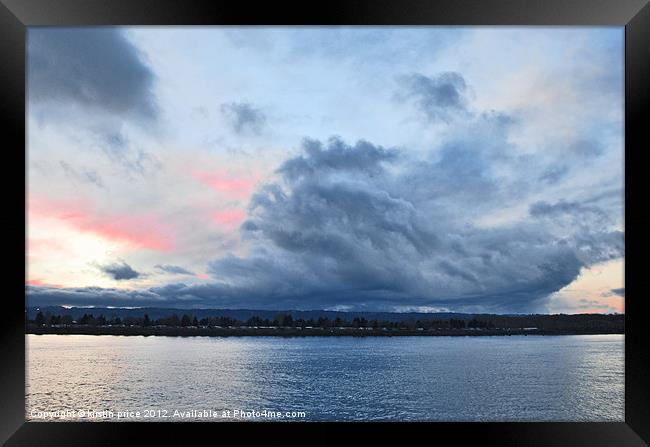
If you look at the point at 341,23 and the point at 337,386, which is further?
the point at 337,386

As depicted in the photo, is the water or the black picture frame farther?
the water

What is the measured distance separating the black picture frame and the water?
16.6 metres

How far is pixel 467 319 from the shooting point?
76.3 meters

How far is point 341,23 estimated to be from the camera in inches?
147

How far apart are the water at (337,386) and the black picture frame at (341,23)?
16634mm

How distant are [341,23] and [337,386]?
29224mm

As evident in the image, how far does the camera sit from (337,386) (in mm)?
30719

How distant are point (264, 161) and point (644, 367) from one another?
184 feet

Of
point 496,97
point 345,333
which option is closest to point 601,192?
point 496,97

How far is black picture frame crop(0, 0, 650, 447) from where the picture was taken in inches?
139

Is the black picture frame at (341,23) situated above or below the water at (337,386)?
above

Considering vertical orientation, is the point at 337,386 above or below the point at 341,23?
below

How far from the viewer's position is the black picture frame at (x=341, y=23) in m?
3.53

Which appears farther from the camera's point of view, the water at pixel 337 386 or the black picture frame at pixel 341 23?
the water at pixel 337 386
